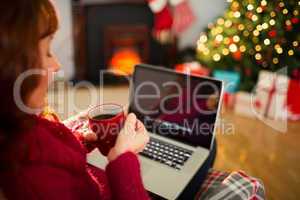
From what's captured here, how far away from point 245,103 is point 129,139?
1.88m

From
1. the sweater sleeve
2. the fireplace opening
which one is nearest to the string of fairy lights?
the fireplace opening

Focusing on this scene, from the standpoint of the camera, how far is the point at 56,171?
0.81 metres

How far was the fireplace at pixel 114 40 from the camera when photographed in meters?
3.09

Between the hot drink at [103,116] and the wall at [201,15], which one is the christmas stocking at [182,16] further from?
the hot drink at [103,116]

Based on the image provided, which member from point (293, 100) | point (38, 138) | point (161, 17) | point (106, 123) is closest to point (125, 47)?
point (161, 17)

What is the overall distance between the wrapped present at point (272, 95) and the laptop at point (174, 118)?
53.7 inches

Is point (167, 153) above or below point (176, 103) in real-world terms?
below

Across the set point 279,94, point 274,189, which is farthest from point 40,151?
point 279,94

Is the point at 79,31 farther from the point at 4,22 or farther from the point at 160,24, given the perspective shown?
the point at 4,22

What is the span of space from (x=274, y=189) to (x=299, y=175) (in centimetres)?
22

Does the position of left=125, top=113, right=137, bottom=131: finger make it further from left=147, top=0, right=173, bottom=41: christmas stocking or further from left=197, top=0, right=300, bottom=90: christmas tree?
left=147, top=0, right=173, bottom=41: christmas stocking

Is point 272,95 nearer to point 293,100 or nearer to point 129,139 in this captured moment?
point 293,100

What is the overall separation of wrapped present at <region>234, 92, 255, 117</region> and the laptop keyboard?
149 centimetres

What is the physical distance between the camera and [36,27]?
65cm
